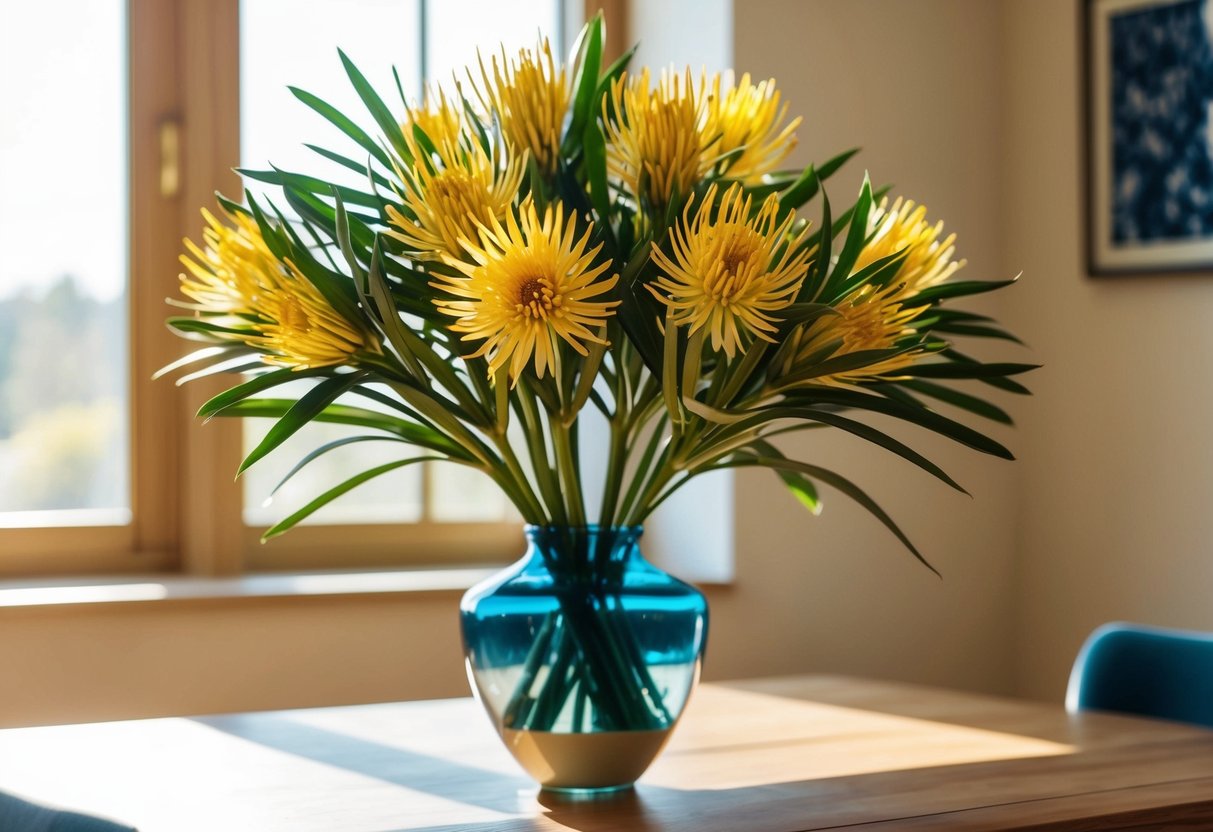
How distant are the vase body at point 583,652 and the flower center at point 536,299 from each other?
0.79ft

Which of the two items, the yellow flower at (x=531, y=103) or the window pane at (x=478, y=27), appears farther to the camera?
the window pane at (x=478, y=27)

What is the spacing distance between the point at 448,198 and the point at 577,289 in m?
0.15

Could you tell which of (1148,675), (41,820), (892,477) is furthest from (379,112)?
(892,477)

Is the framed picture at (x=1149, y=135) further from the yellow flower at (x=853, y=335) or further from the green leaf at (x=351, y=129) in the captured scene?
the green leaf at (x=351, y=129)

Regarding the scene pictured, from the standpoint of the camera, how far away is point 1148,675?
1.93 meters

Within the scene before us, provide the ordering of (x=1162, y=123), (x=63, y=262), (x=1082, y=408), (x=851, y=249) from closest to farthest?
(x=851, y=249) → (x=63, y=262) → (x=1162, y=123) → (x=1082, y=408)

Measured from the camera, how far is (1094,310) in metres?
2.92

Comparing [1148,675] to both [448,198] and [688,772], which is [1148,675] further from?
[448,198]

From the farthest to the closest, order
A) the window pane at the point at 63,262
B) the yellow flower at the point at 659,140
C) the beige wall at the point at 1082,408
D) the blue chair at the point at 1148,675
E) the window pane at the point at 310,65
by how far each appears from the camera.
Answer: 1. the beige wall at the point at 1082,408
2. the window pane at the point at 310,65
3. the window pane at the point at 63,262
4. the blue chair at the point at 1148,675
5. the yellow flower at the point at 659,140

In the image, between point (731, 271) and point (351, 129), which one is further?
point (351, 129)

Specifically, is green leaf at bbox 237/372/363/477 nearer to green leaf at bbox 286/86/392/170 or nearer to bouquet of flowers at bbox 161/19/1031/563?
bouquet of flowers at bbox 161/19/1031/563

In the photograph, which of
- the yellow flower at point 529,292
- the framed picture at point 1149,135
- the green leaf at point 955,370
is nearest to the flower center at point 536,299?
the yellow flower at point 529,292

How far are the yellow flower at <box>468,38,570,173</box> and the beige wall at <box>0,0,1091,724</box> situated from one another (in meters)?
1.37

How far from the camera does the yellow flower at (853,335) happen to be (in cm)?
112
